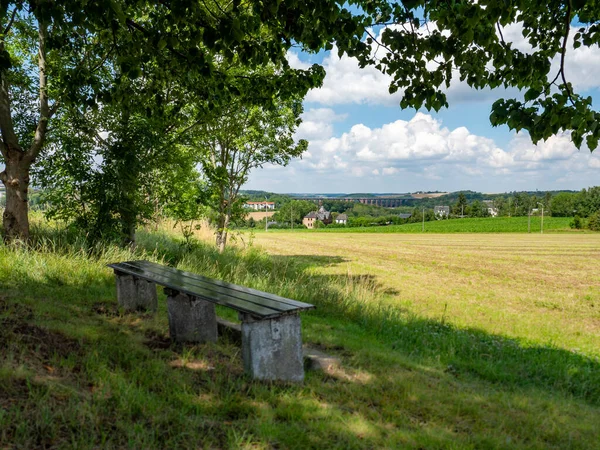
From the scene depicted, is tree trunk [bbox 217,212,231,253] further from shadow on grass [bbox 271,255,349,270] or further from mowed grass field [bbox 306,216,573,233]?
mowed grass field [bbox 306,216,573,233]

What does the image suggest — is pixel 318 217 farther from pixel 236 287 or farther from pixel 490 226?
pixel 236 287

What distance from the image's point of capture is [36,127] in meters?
8.49

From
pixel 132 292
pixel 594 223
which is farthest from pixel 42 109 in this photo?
pixel 594 223

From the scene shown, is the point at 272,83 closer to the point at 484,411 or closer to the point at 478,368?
the point at 478,368

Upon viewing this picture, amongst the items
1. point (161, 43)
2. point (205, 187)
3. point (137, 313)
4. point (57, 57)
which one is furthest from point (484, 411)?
point (205, 187)

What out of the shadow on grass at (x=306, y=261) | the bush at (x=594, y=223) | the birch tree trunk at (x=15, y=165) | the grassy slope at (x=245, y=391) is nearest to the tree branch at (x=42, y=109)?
the birch tree trunk at (x=15, y=165)

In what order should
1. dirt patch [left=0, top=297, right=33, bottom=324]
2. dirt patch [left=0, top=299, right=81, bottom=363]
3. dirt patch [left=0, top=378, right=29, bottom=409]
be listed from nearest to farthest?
dirt patch [left=0, top=378, right=29, bottom=409] → dirt patch [left=0, top=299, right=81, bottom=363] → dirt patch [left=0, top=297, right=33, bottom=324]

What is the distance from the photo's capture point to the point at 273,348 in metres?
3.39

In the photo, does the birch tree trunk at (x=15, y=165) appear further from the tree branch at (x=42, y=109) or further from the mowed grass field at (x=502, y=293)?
the mowed grass field at (x=502, y=293)

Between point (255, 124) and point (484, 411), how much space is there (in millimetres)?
11208

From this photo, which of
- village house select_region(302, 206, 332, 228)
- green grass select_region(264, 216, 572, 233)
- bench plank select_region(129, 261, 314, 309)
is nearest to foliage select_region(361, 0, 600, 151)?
bench plank select_region(129, 261, 314, 309)

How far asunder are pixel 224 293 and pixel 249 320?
22.2 inches

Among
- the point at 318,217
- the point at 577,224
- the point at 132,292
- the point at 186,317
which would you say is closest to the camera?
the point at 186,317

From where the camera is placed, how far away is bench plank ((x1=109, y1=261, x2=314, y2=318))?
331cm
